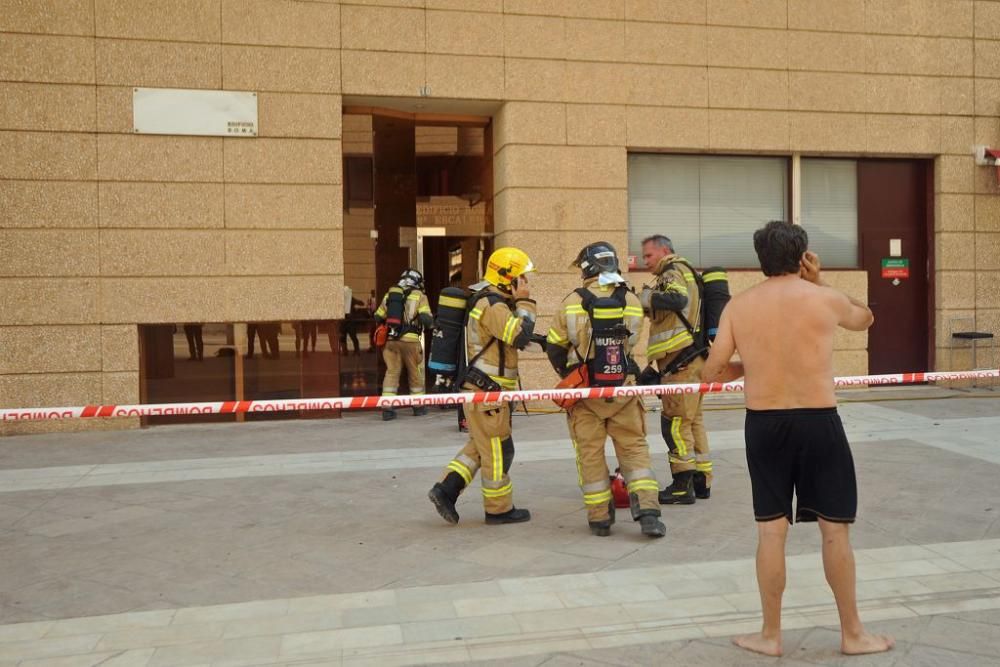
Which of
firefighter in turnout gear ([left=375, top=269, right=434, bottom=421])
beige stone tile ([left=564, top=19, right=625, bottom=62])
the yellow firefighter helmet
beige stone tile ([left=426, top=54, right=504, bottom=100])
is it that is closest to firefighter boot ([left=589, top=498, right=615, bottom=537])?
the yellow firefighter helmet

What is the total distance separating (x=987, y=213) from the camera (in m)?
13.3

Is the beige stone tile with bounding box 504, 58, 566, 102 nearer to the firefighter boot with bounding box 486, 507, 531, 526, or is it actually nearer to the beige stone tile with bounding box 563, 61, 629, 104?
the beige stone tile with bounding box 563, 61, 629, 104

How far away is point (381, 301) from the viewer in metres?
12.6

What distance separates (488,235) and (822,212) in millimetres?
4699

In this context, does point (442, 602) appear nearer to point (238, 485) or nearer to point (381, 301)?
point (238, 485)

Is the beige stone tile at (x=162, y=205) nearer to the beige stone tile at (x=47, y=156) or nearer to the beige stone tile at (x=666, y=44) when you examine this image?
the beige stone tile at (x=47, y=156)

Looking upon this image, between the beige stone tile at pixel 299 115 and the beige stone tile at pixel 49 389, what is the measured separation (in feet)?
11.6

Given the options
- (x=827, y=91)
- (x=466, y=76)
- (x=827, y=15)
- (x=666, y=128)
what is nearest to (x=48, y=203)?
(x=466, y=76)

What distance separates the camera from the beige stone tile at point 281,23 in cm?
1115

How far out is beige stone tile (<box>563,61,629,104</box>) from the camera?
12086mm

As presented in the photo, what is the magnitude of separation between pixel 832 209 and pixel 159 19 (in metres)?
9.12

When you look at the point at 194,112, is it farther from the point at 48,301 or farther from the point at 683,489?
the point at 683,489

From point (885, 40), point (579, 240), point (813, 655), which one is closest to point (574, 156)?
point (579, 240)

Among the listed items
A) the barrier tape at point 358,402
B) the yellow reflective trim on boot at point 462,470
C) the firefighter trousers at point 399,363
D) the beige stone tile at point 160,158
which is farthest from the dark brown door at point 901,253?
the beige stone tile at point 160,158
